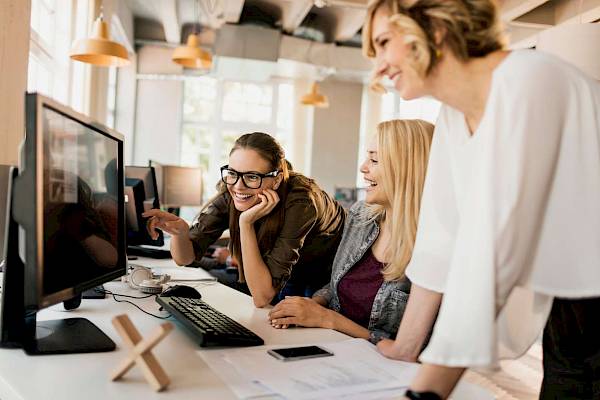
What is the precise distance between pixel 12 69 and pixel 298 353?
7.31 feet

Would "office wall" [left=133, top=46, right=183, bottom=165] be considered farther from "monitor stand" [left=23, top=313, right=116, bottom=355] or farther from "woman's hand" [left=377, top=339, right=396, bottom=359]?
"woman's hand" [left=377, top=339, right=396, bottom=359]

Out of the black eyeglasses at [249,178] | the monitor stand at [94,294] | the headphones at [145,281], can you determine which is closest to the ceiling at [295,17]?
the black eyeglasses at [249,178]

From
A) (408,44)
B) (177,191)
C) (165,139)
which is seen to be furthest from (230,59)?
(408,44)

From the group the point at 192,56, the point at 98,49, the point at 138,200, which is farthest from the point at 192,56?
the point at 138,200

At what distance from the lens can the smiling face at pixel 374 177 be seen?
5.58 ft

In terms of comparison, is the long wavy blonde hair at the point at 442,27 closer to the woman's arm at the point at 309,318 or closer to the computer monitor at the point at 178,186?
the woman's arm at the point at 309,318

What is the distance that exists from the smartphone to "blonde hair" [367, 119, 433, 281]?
0.43m

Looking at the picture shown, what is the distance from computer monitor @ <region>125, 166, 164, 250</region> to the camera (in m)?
2.41

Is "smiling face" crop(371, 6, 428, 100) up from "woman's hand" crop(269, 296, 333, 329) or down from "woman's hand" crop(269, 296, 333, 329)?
up

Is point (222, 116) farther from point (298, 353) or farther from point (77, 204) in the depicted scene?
point (298, 353)

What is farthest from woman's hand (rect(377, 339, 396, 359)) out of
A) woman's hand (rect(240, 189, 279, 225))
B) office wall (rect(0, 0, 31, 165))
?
office wall (rect(0, 0, 31, 165))

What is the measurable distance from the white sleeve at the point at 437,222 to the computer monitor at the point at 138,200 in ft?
5.25

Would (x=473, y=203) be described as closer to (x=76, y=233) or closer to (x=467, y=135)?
(x=467, y=135)

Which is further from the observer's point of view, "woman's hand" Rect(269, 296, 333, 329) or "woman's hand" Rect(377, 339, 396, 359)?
"woman's hand" Rect(269, 296, 333, 329)
